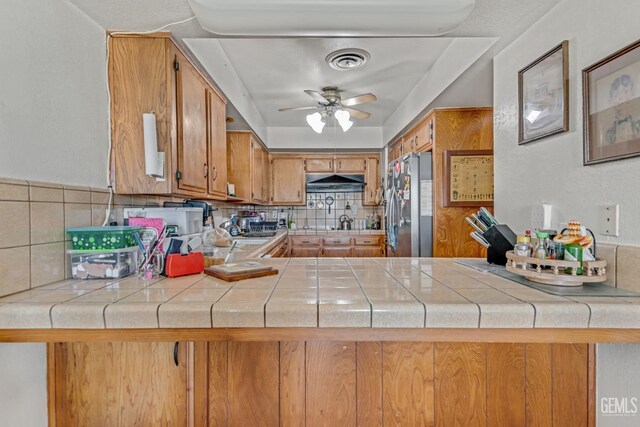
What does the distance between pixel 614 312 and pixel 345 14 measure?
3.91 ft

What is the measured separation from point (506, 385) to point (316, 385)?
2.06 ft

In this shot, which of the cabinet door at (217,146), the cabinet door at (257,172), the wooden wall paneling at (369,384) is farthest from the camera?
the cabinet door at (257,172)

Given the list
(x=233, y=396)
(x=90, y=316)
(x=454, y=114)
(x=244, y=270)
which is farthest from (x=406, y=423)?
(x=454, y=114)

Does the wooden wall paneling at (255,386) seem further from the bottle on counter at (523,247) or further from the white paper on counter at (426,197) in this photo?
the white paper on counter at (426,197)

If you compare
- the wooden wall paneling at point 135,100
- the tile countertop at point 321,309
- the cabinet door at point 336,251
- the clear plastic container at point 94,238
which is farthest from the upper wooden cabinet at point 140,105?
the cabinet door at point 336,251

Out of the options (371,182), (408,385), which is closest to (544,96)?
(408,385)

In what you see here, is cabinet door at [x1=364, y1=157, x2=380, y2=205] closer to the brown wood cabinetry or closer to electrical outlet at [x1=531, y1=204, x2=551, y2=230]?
the brown wood cabinetry

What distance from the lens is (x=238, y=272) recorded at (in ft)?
3.50

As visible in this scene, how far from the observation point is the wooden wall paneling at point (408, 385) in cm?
97

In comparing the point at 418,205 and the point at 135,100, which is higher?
the point at 135,100

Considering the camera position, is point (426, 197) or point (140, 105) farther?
point (426, 197)

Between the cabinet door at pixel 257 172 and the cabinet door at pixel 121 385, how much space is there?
94.6 inches

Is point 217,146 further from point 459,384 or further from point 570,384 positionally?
point 570,384

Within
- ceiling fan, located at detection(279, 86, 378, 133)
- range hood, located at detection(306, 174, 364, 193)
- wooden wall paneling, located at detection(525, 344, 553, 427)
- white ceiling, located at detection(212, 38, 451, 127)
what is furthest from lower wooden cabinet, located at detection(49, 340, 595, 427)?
range hood, located at detection(306, 174, 364, 193)
